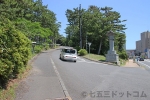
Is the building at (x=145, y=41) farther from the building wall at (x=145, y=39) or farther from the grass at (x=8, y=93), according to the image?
the grass at (x=8, y=93)

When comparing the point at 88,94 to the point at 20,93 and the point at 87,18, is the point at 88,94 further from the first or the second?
the point at 87,18

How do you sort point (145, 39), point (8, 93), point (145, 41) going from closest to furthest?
point (8, 93)
point (145, 39)
point (145, 41)

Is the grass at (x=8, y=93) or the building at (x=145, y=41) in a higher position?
the building at (x=145, y=41)

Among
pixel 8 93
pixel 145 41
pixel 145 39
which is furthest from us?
pixel 145 41

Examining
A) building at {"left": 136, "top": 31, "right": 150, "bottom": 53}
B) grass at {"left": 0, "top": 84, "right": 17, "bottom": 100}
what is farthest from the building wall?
grass at {"left": 0, "top": 84, "right": 17, "bottom": 100}

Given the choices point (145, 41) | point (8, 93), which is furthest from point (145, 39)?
point (8, 93)

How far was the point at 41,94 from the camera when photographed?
293 inches

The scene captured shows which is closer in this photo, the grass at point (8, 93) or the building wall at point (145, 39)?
the grass at point (8, 93)

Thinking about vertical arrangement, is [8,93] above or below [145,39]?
below

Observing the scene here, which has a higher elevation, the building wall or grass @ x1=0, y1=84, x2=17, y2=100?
the building wall

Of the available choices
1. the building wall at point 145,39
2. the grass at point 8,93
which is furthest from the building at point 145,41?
the grass at point 8,93

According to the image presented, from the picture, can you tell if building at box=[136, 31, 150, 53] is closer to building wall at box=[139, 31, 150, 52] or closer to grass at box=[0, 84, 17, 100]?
building wall at box=[139, 31, 150, 52]

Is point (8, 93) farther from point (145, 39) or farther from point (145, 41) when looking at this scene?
point (145, 41)

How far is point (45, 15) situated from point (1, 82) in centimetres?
4148
